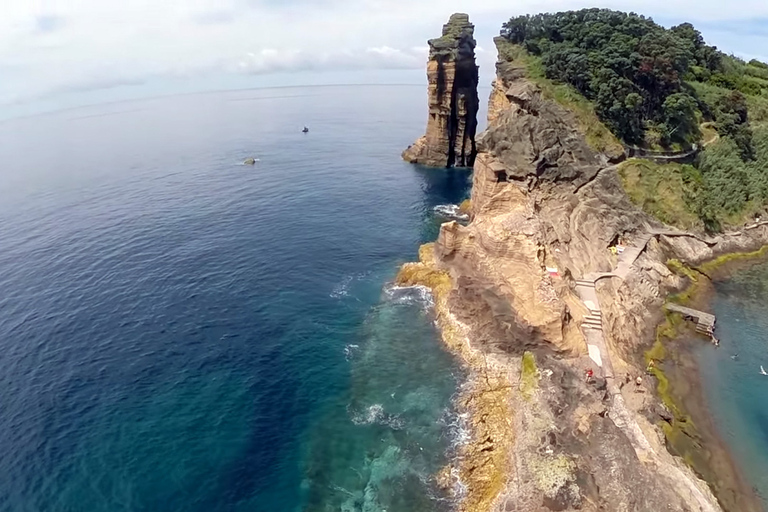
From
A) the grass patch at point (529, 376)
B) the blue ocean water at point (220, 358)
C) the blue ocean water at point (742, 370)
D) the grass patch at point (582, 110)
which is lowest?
the blue ocean water at point (742, 370)

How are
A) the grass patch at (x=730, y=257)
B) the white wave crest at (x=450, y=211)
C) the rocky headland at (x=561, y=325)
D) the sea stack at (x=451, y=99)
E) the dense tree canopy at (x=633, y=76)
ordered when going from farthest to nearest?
the sea stack at (x=451, y=99) → the white wave crest at (x=450, y=211) → the dense tree canopy at (x=633, y=76) → the grass patch at (x=730, y=257) → the rocky headland at (x=561, y=325)

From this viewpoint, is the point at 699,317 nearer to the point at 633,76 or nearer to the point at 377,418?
the point at 377,418

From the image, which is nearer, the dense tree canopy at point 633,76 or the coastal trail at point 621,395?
the coastal trail at point 621,395

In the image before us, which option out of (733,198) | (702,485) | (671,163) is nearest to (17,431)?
(702,485)

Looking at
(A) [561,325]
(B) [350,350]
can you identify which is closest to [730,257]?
(A) [561,325]

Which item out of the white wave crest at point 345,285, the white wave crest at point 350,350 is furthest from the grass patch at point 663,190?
the white wave crest at point 350,350

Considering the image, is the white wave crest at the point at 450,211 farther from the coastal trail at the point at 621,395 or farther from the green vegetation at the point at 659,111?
the coastal trail at the point at 621,395
